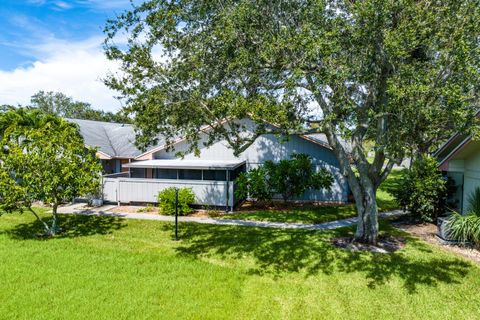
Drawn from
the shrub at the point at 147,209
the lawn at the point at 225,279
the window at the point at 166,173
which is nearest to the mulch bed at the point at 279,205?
the window at the point at 166,173

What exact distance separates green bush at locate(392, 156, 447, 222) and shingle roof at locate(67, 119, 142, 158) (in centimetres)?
→ 1632

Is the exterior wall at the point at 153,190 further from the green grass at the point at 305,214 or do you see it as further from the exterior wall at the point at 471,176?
the exterior wall at the point at 471,176

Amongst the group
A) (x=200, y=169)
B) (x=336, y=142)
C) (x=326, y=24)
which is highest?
(x=326, y=24)

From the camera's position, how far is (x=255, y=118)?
930cm

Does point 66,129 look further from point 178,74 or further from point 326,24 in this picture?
point 326,24

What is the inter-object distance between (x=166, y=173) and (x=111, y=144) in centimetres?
833

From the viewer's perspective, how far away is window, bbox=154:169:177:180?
778 inches

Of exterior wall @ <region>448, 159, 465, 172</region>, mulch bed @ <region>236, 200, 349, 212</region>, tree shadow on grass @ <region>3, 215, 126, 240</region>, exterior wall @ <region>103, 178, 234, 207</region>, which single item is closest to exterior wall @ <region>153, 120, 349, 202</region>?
mulch bed @ <region>236, 200, 349, 212</region>

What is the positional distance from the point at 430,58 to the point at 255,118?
5570 mm

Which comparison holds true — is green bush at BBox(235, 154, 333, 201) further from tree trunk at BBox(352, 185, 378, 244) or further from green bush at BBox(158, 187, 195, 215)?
tree trunk at BBox(352, 185, 378, 244)

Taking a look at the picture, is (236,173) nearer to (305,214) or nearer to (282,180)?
(282,180)

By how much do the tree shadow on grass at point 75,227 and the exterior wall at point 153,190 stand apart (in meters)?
2.66

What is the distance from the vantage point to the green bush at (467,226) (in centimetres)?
1104

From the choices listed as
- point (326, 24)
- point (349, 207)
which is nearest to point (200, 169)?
point (349, 207)
